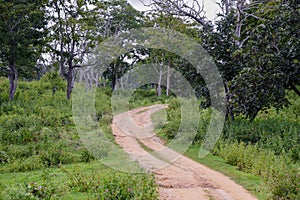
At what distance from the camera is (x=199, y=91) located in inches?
606

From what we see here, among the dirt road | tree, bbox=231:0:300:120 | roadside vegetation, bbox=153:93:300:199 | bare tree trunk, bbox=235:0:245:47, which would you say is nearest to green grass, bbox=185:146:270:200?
roadside vegetation, bbox=153:93:300:199

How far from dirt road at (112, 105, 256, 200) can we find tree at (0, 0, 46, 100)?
1005cm

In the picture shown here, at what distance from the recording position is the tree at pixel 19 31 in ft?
66.3

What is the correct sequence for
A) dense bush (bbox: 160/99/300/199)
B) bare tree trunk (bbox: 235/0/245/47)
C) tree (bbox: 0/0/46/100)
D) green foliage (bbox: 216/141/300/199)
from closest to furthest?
green foliage (bbox: 216/141/300/199) < dense bush (bbox: 160/99/300/199) < bare tree trunk (bbox: 235/0/245/47) < tree (bbox: 0/0/46/100)

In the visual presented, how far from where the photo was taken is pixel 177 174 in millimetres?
8570

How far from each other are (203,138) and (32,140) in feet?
21.8

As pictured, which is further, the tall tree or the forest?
the tall tree

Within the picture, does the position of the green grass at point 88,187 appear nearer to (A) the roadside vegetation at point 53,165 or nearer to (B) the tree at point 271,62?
(A) the roadside vegetation at point 53,165

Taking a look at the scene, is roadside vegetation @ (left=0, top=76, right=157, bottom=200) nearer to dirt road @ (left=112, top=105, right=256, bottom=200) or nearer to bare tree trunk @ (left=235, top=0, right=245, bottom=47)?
dirt road @ (left=112, top=105, right=256, bottom=200)

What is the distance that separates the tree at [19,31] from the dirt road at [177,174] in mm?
10052

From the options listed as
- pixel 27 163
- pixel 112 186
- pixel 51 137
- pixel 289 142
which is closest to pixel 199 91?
pixel 289 142

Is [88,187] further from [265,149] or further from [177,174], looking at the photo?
[265,149]

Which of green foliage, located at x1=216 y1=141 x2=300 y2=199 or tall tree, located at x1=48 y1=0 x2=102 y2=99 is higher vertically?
tall tree, located at x1=48 y1=0 x2=102 y2=99

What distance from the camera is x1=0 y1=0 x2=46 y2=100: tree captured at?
2020 cm
